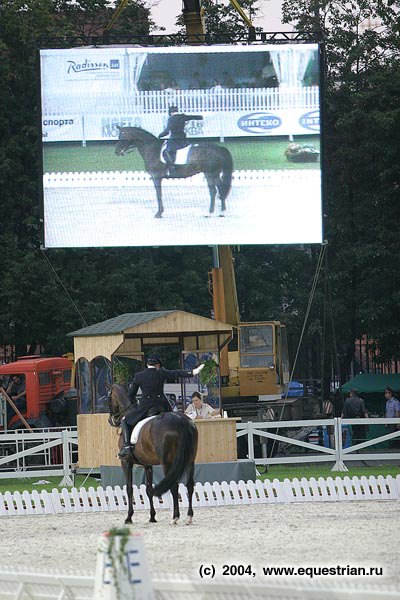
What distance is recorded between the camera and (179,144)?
1094 inches

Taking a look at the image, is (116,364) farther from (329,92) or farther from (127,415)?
(329,92)

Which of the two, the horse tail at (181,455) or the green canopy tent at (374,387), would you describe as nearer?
the horse tail at (181,455)

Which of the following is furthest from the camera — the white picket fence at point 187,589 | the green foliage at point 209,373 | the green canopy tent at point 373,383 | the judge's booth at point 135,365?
the green canopy tent at point 373,383

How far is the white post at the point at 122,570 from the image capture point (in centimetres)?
857

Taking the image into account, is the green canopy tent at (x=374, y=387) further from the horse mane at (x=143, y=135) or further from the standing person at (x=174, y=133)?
the horse mane at (x=143, y=135)

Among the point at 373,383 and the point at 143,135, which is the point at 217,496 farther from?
the point at 373,383

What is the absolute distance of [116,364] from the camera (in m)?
24.0

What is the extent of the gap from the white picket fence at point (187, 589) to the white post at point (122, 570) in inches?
4.3

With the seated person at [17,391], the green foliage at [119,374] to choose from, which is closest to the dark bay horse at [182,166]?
the green foliage at [119,374]

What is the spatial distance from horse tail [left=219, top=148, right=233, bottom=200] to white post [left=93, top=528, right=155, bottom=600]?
1920cm

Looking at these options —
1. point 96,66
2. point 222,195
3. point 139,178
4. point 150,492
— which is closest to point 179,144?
point 139,178

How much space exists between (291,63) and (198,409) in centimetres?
814

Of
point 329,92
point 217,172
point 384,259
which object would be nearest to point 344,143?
point 329,92

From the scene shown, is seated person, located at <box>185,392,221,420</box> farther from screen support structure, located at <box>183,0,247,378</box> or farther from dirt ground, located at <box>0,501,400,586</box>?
screen support structure, located at <box>183,0,247,378</box>
